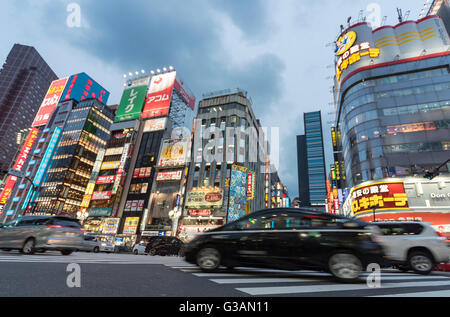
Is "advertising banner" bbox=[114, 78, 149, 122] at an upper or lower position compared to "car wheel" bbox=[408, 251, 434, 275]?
upper

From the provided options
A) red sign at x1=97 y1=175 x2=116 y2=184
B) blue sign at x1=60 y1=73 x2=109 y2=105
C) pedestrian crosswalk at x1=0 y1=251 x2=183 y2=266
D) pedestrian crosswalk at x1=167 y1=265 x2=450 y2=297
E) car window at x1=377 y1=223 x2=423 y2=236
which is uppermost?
blue sign at x1=60 y1=73 x2=109 y2=105

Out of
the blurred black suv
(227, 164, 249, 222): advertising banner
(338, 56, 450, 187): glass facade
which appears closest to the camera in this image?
the blurred black suv

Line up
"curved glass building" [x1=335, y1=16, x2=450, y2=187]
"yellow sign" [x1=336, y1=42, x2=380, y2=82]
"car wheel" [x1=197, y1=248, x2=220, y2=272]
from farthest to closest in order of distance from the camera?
"yellow sign" [x1=336, y1=42, x2=380, y2=82], "curved glass building" [x1=335, y1=16, x2=450, y2=187], "car wheel" [x1=197, y1=248, x2=220, y2=272]

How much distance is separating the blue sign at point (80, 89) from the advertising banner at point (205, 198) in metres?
57.6

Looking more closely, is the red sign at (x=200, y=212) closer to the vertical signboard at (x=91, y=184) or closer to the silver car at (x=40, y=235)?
the vertical signboard at (x=91, y=184)

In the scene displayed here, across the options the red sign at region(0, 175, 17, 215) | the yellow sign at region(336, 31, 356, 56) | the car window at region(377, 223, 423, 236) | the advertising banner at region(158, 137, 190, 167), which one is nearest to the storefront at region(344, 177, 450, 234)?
the car window at region(377, 223, 423, 236)

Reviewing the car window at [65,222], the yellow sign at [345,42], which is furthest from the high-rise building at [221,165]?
the car window at [65,222]

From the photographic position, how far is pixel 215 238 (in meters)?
5.52

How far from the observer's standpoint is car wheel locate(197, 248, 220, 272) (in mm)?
5328

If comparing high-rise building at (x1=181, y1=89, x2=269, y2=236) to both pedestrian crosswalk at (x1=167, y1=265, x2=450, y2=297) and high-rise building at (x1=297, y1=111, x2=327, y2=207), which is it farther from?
high-rise building at (x1=297, y1=111, x2=327, y2=207)

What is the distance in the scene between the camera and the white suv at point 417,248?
7.67 meters
